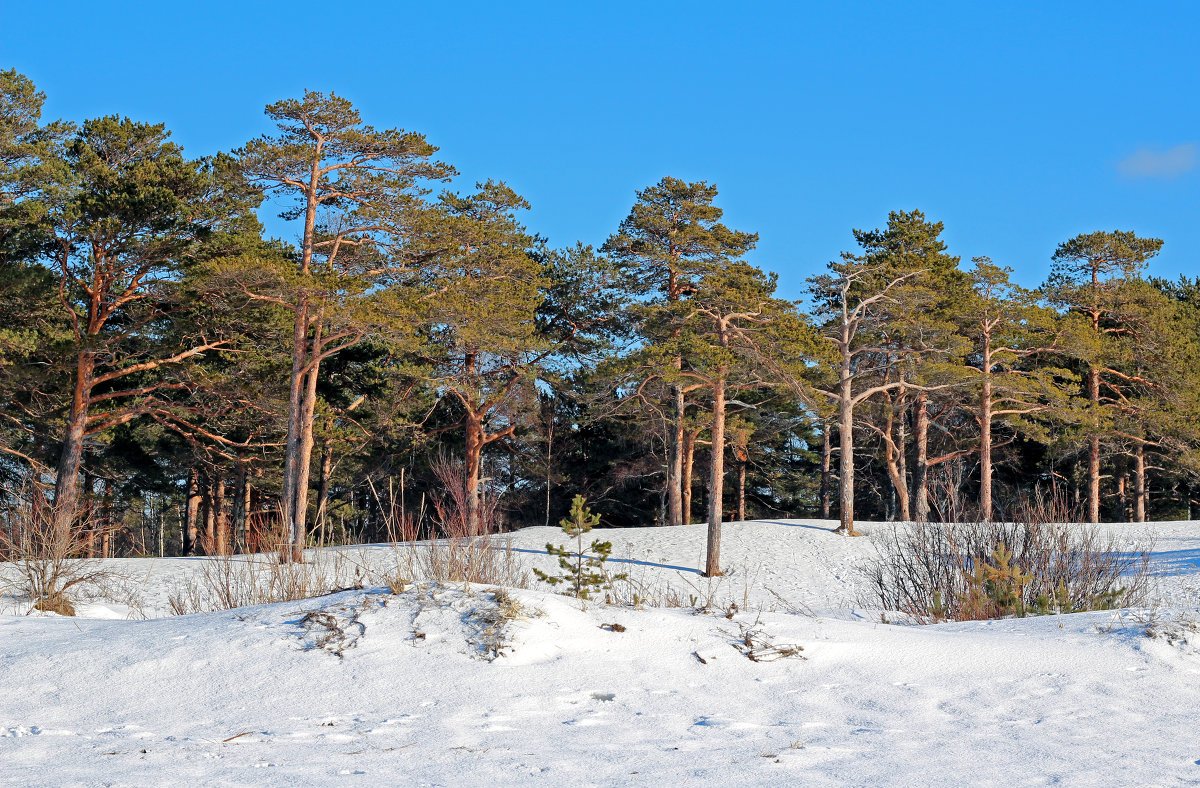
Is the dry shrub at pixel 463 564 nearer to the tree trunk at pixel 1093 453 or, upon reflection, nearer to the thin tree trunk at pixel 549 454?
the thin tree trunk at pixel 549 454

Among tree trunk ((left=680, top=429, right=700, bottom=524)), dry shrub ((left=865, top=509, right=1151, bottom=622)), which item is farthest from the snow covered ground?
tree trunk ((left=680, top=429, right=700, bottom=524))

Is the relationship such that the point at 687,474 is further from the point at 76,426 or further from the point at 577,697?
the point at 577,697

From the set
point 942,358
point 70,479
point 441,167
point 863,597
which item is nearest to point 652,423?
point 942,358

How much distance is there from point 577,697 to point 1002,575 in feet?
16.3

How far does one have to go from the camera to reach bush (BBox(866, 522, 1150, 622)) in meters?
9.60

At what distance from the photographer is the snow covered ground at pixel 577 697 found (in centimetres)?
489

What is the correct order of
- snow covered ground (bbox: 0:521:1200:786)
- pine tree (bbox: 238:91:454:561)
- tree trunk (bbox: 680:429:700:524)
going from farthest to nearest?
1. tree trunk (bbox: 680:429:700:524)
2. pine tree (bbox: 238:91:454:561)
3. snow covered ground (bbox: 0:521:1200:786)

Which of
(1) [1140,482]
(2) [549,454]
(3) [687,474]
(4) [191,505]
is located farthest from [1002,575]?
(4) [191,505]

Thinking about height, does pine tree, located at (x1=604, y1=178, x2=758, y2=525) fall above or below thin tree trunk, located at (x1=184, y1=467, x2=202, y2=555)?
above

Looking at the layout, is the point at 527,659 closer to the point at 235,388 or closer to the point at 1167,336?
the point at 235,388

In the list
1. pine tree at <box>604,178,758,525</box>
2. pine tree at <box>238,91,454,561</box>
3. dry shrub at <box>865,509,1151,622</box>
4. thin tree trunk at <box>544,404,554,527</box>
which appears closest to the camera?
dry shrub at <box>865,509,1151,622</box>

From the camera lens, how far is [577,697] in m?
6.16

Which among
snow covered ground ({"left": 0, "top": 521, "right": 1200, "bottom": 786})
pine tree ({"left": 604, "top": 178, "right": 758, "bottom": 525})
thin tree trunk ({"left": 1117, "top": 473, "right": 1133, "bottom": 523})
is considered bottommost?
snow covered ground ({"left": 0, "top": 521, "right": 1200, "bottom": 786})

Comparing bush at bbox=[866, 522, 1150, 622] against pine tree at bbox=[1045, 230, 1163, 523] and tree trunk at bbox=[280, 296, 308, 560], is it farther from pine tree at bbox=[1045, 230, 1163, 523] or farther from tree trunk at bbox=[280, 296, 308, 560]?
pine tree at bbox=[1045, 230, 1163, 523]
